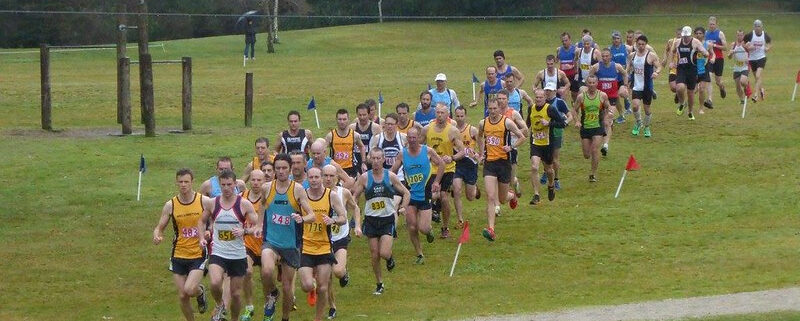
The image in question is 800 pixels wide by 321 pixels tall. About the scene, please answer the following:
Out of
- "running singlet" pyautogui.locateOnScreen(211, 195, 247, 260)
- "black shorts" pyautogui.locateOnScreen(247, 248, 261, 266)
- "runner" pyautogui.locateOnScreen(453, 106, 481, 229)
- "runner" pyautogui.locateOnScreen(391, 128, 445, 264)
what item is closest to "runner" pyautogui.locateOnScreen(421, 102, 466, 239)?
"runner" pyautogui.locateOnScreen(453, 106, 481, 229)

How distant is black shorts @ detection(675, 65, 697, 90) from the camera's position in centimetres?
3106

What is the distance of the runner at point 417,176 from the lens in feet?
66.1

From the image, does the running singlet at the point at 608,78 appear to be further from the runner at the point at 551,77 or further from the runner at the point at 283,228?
the runner at the point at 283,228

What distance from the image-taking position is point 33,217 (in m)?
24.0

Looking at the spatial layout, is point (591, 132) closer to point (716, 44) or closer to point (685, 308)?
point (685, 308)

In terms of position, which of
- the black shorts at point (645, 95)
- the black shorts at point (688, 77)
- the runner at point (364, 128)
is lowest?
the runner at point (364, 128)

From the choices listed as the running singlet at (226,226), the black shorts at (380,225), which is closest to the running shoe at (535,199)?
the black shorts at (380,225)

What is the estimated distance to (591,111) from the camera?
25.5 m

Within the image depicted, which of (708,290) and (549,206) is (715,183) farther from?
(708,290)

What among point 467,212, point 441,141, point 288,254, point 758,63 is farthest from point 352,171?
point 758,63

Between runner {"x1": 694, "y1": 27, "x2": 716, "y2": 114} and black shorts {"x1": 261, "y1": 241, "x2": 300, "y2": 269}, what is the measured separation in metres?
16.9

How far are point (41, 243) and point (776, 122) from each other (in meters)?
18.1

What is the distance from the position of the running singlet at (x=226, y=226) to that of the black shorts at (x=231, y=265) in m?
0.06

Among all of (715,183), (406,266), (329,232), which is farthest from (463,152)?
(715,183)
